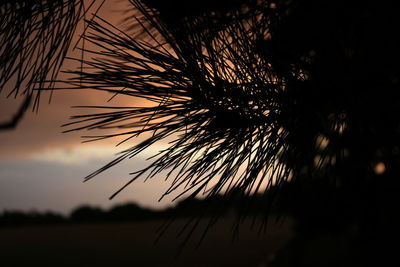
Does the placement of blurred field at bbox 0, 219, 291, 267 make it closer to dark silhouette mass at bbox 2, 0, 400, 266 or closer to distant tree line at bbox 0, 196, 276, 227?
distant tree line at bbox 0, 196, 276, 227

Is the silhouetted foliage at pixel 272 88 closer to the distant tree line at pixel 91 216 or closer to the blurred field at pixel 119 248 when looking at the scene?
the blurred field at pixel 119 248

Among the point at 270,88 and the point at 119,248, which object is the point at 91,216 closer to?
the point at 119,248

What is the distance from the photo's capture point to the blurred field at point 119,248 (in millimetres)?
2850

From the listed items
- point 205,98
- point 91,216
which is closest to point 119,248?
point 91,216

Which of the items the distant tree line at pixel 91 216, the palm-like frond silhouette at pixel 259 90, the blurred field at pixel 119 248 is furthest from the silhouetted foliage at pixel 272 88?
the distant tree line at pixel 91 216

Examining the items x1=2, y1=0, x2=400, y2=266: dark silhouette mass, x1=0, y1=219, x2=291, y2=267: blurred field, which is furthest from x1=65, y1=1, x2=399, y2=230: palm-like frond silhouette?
x1=0, y1=219, x2=291, y2=267: blurred field

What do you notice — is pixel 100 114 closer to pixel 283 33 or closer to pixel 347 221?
pixel 283 33

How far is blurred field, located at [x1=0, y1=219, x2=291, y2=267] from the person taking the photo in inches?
112

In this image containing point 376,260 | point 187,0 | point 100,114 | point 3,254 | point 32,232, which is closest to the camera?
point 100,114

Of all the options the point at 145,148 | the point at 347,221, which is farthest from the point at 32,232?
the point at 145,148

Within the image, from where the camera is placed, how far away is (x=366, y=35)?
47cm

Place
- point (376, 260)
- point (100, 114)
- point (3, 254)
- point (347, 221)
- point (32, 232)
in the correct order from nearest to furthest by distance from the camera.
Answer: point (100, 114)
point (376, 260)
point (347, 221)
point (3, 254)
point (32, 232)

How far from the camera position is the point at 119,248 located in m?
3.25

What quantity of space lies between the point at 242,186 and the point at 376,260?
2.10 metres
